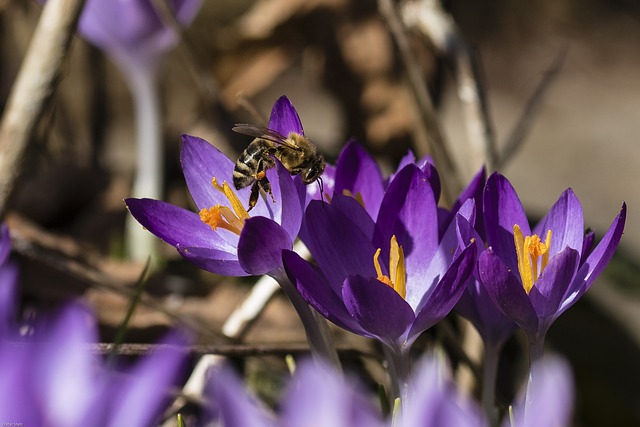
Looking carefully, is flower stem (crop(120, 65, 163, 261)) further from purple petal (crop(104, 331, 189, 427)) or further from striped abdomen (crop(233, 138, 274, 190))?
purple petal (crop(104, 331, 189, 427))

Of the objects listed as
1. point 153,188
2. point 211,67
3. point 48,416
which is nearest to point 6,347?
point 48,416

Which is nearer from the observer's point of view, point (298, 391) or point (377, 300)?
point (298, 391)

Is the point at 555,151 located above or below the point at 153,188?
above

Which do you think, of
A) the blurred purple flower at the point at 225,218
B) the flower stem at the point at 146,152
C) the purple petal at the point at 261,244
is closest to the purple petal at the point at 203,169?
the blurred purple flower at the point at 225,218

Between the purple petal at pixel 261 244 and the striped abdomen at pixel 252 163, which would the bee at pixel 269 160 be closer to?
the striped abdomen at pixel 252 163

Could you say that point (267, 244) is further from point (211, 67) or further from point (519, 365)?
point (211, 67)

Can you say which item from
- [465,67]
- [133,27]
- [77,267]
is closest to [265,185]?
[77,267]
